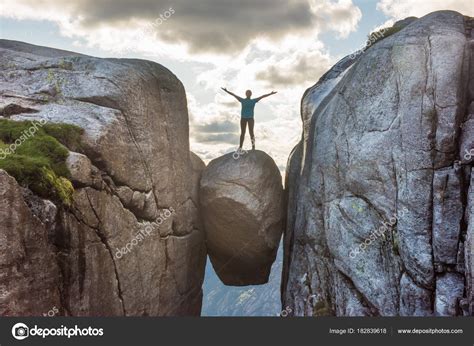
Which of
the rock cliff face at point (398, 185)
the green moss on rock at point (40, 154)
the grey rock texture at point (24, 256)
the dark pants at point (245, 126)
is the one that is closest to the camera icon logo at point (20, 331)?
the grey rock texture at point (24, 256)

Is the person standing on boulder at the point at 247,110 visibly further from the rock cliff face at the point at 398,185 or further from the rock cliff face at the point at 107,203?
the rock cliff face at the point at 398,185

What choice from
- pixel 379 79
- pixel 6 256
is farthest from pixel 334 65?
pixel 6 256

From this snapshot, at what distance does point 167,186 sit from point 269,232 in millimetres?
7470

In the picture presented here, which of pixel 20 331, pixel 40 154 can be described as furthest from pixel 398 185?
pixel 20 331

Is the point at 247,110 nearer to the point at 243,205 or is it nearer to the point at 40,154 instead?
the point at 243,205

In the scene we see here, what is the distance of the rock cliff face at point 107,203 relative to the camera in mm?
15070

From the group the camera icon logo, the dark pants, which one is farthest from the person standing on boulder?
the camera icon logo

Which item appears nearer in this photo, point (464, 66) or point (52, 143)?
point (52, 143)

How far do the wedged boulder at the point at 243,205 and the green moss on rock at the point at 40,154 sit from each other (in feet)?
34.3

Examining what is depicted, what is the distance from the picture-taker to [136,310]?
21484 millimetres

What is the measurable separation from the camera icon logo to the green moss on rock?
14.1 ft

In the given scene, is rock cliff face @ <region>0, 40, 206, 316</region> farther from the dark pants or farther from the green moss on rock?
the dark pants

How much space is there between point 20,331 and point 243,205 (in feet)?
50.2

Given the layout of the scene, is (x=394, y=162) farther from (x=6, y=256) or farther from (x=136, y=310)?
(x=6, y=256)
